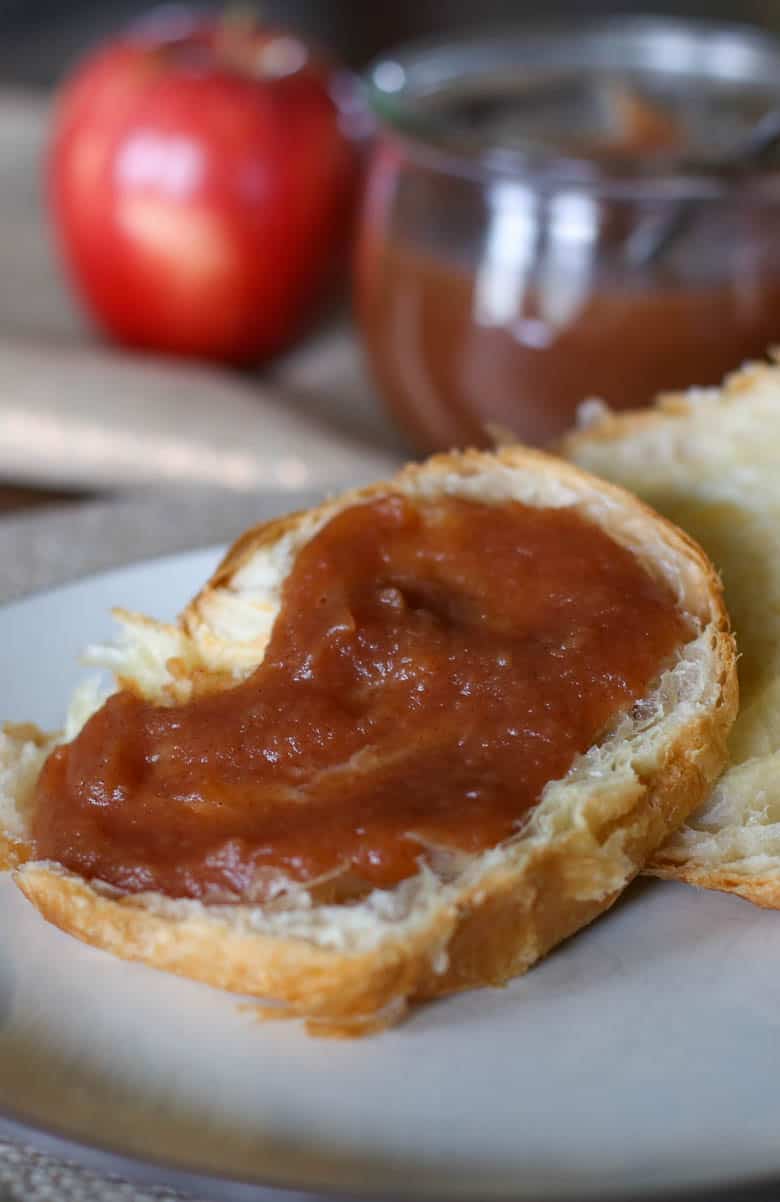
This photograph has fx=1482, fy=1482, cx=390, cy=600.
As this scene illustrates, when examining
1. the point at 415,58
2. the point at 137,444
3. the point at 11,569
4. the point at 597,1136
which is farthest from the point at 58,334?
the point at 597,1136

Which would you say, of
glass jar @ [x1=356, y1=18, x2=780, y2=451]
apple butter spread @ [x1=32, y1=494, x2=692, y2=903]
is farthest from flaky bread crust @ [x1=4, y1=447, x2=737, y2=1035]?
glass jar @ [x1=356, y1=18, x2=780, y2=451]

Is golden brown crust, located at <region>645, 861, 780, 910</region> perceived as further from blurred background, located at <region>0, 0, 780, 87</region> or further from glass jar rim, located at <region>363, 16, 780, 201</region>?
blurred background, located at <region>0, 0, 780, 87</region>

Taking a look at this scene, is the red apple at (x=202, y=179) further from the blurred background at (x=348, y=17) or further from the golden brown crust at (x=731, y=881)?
the blurred background at (x=348, y=17)

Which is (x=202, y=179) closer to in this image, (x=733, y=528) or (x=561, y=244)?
(x=561, y=244)

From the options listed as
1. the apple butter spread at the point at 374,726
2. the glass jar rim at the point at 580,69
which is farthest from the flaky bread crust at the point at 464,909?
the glass jar rim at the point at 580,69

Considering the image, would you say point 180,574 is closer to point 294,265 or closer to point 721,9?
point 294,265

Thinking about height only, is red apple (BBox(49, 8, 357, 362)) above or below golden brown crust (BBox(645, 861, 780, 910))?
above

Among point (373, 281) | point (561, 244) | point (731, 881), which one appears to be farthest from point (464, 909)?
point (373, 281)
